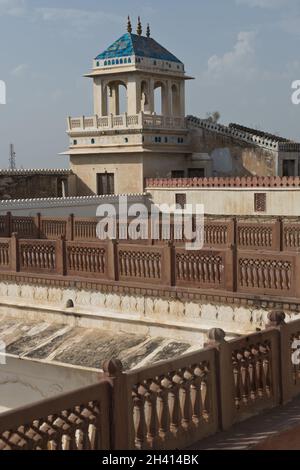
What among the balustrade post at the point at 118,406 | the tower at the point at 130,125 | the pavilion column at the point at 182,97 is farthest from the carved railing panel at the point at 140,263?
the pavilion column at the point at 182,97

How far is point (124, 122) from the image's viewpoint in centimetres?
2903

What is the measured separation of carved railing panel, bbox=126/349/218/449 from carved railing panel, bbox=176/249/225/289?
16.8ft

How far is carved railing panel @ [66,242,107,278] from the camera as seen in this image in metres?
12.8

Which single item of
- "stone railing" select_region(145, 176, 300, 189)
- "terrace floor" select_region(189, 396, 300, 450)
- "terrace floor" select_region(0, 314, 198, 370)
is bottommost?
"terrace floor" select_region(0, 314, 198, 370)

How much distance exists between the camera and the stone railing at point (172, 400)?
4973mm

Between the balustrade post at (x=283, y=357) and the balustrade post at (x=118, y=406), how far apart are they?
2276mm

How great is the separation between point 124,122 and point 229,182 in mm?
5998

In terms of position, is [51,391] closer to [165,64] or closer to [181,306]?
[181,306]

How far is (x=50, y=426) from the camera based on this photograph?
4973 mm

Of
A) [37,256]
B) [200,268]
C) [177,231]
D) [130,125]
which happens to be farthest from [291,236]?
[130,125]
